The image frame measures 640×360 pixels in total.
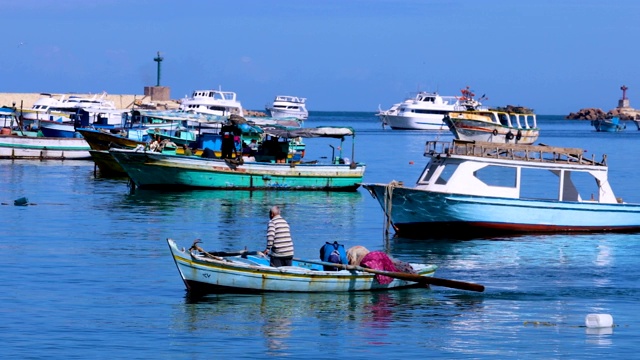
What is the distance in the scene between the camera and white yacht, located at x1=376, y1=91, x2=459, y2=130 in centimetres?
14350

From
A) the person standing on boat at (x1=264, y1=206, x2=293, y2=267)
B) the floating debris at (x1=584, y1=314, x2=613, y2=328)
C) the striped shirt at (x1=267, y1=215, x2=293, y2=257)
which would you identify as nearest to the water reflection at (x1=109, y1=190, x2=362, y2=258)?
the person standing on boat at (x1=264, y1=206, x2=293, y2=267)

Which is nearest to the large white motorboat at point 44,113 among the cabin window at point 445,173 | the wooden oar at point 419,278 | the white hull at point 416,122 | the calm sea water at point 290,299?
the calm sea water at point 290,299

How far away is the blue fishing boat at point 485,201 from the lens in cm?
3238

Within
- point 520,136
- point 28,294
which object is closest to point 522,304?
point 28,294

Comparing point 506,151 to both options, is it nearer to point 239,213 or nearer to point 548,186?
point 239,213

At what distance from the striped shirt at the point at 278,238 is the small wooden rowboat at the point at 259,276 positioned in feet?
0.99

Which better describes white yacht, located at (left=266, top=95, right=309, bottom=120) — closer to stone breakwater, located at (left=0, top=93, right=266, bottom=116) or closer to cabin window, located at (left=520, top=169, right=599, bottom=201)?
stone breakwater, located at (left=0, top=93, right=266, bottom=116)

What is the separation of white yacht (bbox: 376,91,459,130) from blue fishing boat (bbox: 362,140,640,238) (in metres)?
106

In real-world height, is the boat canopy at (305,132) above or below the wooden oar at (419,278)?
above

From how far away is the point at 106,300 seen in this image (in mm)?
22453

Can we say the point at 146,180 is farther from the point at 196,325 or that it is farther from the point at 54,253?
the point at 196,325

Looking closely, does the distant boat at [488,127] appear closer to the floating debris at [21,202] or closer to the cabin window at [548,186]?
the cabin window at [548,186]

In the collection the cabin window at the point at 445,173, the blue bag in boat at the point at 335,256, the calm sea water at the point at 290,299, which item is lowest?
the calm sea water at the point at 290,299

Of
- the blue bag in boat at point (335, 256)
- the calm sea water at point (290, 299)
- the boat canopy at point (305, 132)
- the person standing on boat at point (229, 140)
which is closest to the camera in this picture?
the calm sea water at point (290, 299)
